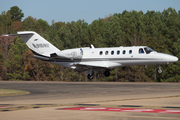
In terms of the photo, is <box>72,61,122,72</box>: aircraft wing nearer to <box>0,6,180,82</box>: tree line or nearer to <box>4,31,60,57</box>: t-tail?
<box>4,31,60,57</box>: t-tail

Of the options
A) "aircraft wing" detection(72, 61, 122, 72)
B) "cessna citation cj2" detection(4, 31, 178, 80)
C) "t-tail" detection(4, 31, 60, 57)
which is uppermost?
"t-tail" detection(4, 31, 60, 57)

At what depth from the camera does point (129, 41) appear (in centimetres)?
7156

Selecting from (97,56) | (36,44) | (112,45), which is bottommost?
(97,56)

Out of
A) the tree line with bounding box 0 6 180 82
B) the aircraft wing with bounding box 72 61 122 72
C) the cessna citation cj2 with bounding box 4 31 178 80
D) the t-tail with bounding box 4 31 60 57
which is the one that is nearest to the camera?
the cessna citation cj2 with bounding box 4 31 178 80

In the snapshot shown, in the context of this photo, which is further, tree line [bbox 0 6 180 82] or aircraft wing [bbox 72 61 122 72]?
tree line [bbox 0 6 180 82]

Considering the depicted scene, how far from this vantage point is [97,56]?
3728cm

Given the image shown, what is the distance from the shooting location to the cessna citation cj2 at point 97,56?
34.9 meters

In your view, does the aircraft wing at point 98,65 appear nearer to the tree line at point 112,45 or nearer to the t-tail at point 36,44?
the t-tail at point 36,44

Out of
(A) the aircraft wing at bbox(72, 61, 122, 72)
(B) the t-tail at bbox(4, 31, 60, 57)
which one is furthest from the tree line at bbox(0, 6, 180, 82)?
(A) the aircraft wing at bbox(72, 61, 122, 72)

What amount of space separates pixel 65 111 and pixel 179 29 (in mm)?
66037

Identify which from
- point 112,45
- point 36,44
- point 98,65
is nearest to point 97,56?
point 98,65

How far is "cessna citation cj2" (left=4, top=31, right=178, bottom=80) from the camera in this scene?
115 feet

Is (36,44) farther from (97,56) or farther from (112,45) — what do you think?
(112,45)

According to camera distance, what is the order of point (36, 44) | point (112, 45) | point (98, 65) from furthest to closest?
point (112, 45) < point (36, 44) < point (98, 65)
